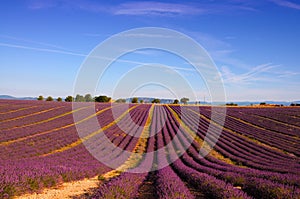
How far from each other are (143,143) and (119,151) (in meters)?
4.46

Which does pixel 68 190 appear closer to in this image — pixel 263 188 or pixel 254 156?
pixel 263 188

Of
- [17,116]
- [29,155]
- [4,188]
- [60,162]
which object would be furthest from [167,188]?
[17,116]

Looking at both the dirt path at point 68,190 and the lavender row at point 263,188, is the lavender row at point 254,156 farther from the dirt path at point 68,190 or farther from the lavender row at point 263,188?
the dirt path at point 68,190

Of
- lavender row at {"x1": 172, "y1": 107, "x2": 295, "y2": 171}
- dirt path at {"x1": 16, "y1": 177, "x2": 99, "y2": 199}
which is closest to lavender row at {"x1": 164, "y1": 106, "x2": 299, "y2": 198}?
lavender row at {"x1": 172, "y1": 107, "x2": 295, "y2": 171}

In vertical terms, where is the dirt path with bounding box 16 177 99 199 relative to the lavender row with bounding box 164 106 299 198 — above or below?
below

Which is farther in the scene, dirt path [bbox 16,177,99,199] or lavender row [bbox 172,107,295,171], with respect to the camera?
lavender row [bbox 172,107,295,171]

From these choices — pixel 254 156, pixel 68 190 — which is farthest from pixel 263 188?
pixel 254 156

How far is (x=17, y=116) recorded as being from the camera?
104ft

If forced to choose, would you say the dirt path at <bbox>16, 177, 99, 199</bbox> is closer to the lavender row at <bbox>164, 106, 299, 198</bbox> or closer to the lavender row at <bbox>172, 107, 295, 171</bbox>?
the lavender row at <bbox>164, 106, 299, 198</bbox>

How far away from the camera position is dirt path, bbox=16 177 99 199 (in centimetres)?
662

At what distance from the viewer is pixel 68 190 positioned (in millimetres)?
7332

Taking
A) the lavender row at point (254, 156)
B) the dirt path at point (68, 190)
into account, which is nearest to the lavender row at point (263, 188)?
the lavender row at point (254, 156)

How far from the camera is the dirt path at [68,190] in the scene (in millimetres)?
6625

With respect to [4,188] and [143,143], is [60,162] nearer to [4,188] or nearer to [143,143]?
[4,188]
